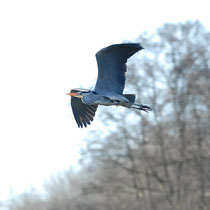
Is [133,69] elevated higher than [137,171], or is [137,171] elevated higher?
[133,69]

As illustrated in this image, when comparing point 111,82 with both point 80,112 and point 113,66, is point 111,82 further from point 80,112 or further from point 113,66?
point 80,112

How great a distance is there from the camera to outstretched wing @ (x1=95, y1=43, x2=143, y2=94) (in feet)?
31.9

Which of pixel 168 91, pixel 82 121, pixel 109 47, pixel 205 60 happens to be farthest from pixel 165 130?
pixel 109 47

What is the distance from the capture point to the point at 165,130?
2202 centimetres

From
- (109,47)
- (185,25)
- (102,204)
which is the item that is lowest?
(102,204)

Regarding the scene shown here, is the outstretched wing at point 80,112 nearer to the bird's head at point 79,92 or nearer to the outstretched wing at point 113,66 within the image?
the bird's head at point 79,92

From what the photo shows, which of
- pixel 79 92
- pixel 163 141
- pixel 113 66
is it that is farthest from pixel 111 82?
pixel 163 141

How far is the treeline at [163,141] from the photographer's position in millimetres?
21188

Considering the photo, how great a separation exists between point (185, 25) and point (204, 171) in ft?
18.9

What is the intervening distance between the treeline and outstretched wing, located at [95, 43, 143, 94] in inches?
399

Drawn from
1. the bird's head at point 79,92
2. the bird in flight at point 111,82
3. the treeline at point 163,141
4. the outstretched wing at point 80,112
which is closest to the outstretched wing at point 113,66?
the bird in flight at point 111,82

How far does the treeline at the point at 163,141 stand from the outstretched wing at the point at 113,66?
1014 centimetres

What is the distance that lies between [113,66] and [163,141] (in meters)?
12.5

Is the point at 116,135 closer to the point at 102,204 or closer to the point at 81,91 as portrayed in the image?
the point at 102,204
